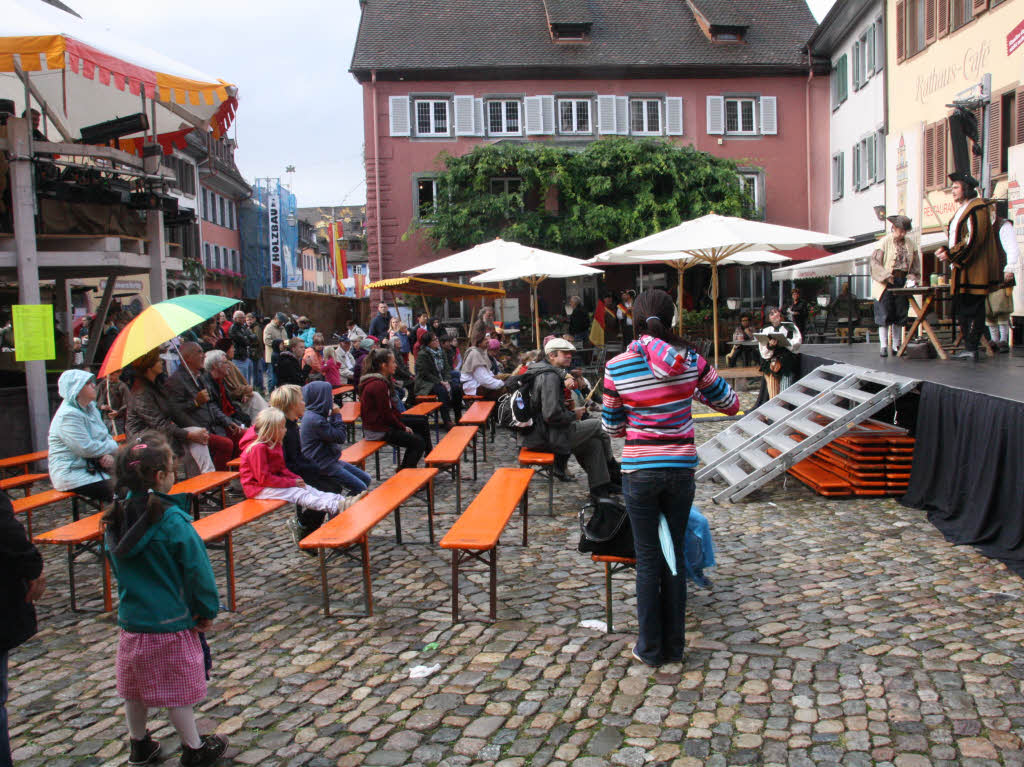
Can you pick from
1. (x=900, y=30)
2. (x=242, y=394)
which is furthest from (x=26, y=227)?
(x=900, y=30)

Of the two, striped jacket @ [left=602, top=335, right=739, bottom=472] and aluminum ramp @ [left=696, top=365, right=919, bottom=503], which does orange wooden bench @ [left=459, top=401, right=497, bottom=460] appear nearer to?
aluminum ramp @ [left=696, top=365, right=919, bottom=503]

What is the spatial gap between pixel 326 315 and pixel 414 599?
26.1 metres

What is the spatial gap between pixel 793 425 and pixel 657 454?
472cm

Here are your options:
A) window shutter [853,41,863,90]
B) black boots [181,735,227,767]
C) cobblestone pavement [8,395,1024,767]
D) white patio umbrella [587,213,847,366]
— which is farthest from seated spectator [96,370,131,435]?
window shutter [853,41,863,90]

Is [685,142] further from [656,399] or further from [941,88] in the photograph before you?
[656,399]

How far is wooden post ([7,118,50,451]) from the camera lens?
10.2 meters

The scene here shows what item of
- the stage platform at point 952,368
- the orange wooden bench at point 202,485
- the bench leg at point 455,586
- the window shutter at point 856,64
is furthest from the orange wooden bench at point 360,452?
the window shutter at point 856,64

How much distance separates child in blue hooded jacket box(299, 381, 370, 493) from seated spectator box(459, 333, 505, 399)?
16.1ft

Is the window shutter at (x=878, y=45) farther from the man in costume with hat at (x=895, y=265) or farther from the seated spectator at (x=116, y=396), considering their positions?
the seated spectator at (x=116, y=396)

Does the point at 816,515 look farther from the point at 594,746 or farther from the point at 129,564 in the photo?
the point at 129,564

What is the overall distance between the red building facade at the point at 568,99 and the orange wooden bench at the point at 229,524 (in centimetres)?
2370

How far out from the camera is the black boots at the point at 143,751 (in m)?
3.78

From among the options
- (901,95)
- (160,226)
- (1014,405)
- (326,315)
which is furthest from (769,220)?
(1014,405)

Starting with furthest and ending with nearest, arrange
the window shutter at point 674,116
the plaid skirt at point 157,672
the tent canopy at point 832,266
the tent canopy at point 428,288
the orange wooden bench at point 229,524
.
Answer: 1. the window shutter at point 674,116
2. the tent canopy at point 832,266
3. the tent canopy at point 428,288
4. the orange wooden bench at point 229,524
5. the plaid skirt at point 157,672
